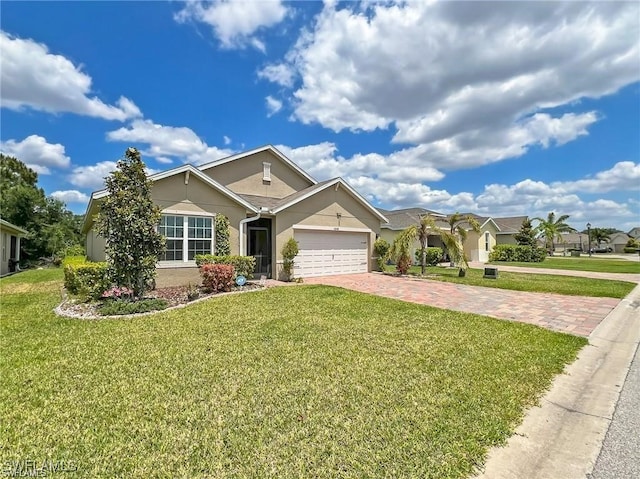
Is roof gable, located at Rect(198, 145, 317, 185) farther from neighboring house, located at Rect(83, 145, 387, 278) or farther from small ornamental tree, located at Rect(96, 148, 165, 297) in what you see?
small ornamental tree, located at Rect(96, 148, 165, 297)

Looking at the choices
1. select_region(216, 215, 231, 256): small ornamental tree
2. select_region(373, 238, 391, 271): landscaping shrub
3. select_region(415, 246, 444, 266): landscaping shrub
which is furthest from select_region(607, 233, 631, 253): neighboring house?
select_region(216, 215, 231, 256): small ornamental tree

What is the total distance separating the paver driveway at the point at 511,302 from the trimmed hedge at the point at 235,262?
4.22m

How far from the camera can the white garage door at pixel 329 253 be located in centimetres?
1634

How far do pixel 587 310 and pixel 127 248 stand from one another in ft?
44.5

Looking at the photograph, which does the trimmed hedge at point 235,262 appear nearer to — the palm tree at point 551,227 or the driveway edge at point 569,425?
the driveway edge at point 569,425

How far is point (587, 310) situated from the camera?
905cm

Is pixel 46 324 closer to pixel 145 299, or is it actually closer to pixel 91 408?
pixel 145 299

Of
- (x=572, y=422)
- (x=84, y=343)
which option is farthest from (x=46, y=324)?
(x=572, y=422)

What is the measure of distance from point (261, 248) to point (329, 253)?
3.78m

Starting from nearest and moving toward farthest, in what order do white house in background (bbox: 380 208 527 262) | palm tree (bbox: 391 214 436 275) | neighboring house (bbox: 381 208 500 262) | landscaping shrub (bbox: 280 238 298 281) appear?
landscaping shrub (bbox: 280 238 298 281)
palm tree (bbox: 391 214 436 275)
white house in background (bbox: 380 208 527 262)
neighboring house (bbox: 381 208 500 262)

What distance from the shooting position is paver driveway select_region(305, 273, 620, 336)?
7.97 m

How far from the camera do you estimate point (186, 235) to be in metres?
13.0

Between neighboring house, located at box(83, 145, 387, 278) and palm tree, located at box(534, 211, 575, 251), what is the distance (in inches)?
1584

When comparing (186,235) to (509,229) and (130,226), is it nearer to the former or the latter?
(130,226)
